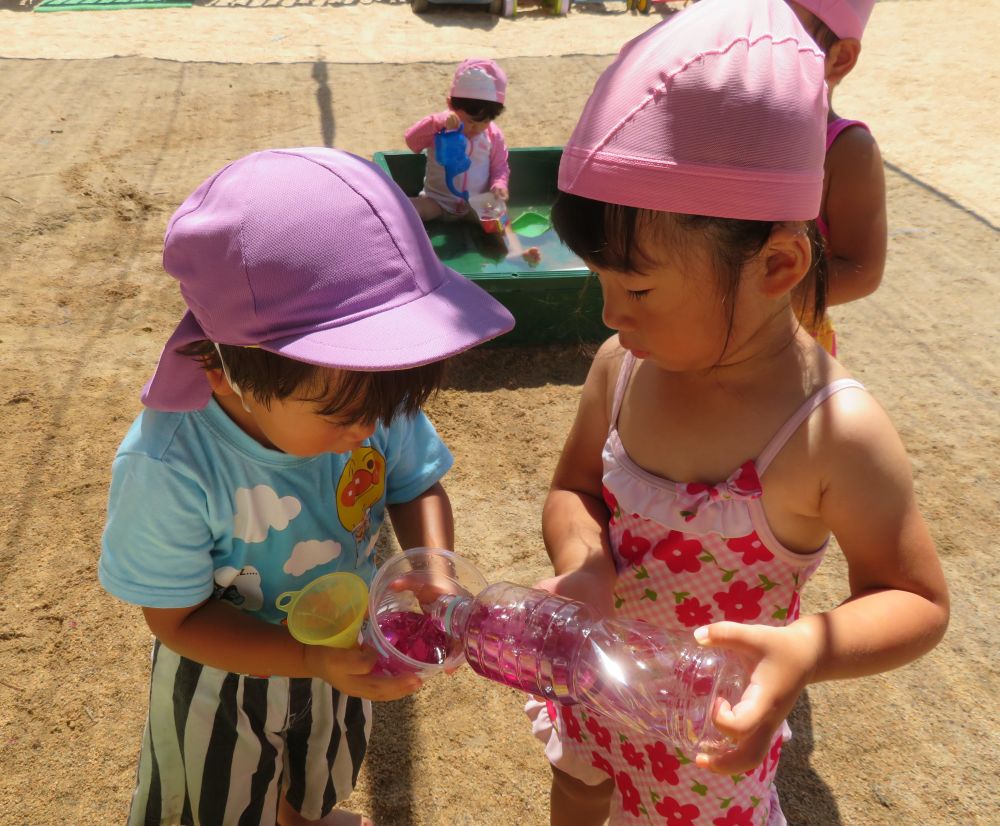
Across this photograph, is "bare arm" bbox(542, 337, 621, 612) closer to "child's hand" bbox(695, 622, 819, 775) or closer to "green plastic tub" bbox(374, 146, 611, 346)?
"child's hand" bbox(695, 622, 819, 775)

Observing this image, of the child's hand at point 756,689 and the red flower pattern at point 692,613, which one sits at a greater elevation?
the child's hand at point 756,689

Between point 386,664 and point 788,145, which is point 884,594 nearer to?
point 788,145

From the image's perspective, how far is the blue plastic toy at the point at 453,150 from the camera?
210 inches

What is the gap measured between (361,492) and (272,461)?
0.79 feet

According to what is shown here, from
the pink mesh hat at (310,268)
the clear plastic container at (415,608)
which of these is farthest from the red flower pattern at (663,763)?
the pink mesh hat at (310,268)

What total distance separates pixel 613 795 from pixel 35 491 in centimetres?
264

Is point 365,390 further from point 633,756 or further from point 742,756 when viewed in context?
point 633,756

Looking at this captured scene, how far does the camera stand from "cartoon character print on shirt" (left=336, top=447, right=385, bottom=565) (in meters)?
1.76

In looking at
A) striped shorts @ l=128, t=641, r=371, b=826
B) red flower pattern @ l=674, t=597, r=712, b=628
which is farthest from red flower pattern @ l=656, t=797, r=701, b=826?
striped shorts @ l=128, t=641, r=371, b=826

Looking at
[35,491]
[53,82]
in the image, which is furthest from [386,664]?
[53,82]

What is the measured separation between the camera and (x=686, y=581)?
5.58 feet

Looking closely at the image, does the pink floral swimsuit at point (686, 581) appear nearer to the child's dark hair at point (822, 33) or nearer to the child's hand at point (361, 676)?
the child's hand at point (361, 676)

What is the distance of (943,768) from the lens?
2672 millimetres

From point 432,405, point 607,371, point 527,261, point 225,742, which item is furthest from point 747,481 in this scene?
point 527,261
